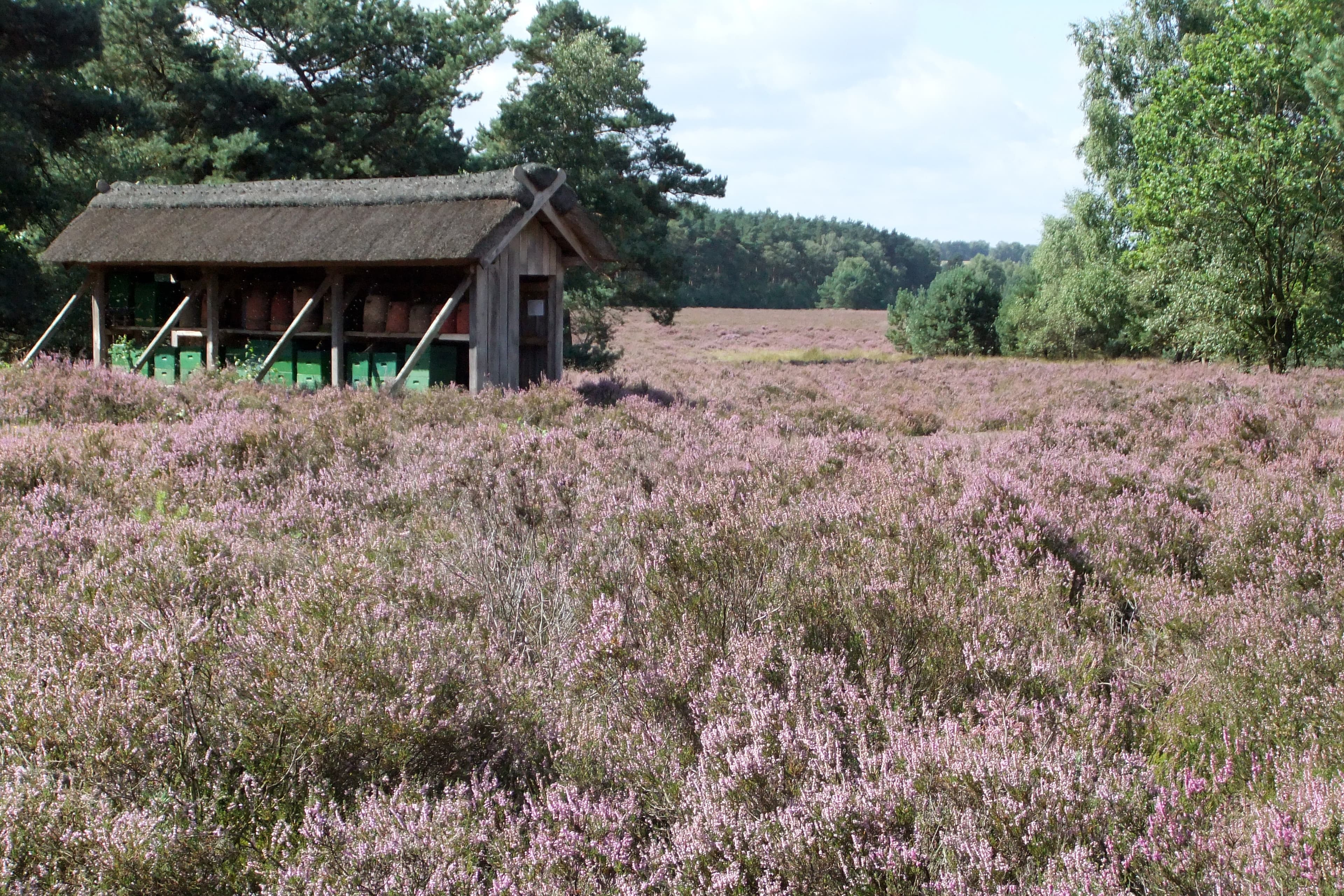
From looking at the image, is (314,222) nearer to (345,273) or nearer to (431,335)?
(345,273)

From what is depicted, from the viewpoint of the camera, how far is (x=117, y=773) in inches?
89.7

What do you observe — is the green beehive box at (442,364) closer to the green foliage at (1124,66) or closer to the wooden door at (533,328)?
the wooden door at (533,328)

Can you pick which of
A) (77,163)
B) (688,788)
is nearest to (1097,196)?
(77,163)

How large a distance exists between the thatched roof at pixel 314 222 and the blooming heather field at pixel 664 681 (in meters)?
6.51

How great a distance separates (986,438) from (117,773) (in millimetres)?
9369

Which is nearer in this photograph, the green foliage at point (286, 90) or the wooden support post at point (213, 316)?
the wooden support post at point (213, 316)

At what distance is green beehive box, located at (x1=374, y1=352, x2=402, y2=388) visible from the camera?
13.1m

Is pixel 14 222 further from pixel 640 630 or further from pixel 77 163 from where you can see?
pixel 640 630

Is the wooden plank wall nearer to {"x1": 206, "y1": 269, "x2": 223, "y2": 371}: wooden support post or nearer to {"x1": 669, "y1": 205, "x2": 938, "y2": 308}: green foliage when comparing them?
{"x1": 206, "y1": 269, "x2": 223, "y2": 371}: wooden support post

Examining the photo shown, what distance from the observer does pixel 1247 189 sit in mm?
22641

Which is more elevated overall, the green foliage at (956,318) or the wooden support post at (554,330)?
the green foliage at (956,318)

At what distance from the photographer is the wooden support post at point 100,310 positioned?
596 inches

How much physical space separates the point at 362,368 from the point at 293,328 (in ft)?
3.46

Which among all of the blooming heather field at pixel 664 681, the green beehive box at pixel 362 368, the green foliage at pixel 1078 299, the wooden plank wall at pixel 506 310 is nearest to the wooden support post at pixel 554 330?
the wooden plank wall at pixel 506 310
